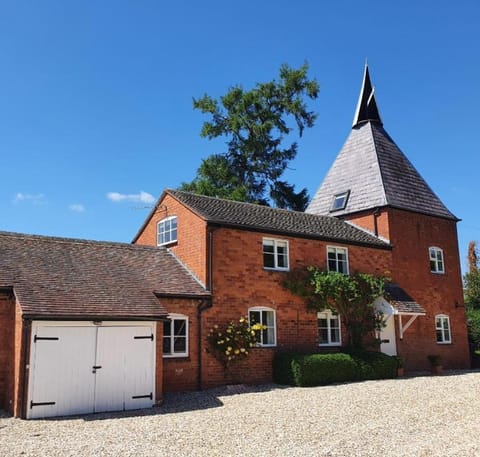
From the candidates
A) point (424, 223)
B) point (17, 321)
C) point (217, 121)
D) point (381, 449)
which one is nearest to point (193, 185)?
point (217, 121)

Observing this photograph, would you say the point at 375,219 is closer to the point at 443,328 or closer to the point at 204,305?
the point at 443,328

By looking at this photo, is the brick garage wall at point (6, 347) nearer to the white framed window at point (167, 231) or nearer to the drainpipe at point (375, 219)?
the white framed window at point (167, 231)

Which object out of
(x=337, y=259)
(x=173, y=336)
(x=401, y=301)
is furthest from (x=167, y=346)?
(x=401, y=301)

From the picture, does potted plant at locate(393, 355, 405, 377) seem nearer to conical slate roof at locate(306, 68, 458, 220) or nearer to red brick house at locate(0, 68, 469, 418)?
red brick house at locate(0, 68, 469, 418)

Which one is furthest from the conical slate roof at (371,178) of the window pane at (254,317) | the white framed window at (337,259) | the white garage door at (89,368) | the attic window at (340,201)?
the white garage door at (89,368)

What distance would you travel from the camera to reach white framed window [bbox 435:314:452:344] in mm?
24188

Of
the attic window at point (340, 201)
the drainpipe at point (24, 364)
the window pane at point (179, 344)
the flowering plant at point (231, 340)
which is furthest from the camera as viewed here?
the attic window at point (340, 201)

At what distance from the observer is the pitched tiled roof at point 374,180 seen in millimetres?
24844

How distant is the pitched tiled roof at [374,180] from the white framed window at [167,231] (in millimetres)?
9107

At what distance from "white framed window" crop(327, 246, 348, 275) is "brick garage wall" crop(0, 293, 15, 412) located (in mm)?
12013

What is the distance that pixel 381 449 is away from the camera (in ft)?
28.8

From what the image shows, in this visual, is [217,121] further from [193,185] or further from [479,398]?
[479,398]

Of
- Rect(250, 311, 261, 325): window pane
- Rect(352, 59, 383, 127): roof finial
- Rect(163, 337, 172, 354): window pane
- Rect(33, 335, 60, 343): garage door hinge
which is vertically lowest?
Rect(163, 337, 172, 354): window pane

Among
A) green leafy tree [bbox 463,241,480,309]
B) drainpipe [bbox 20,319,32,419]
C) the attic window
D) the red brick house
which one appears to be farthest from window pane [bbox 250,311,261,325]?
green leafy tree [bbox 463,241,480,309]
